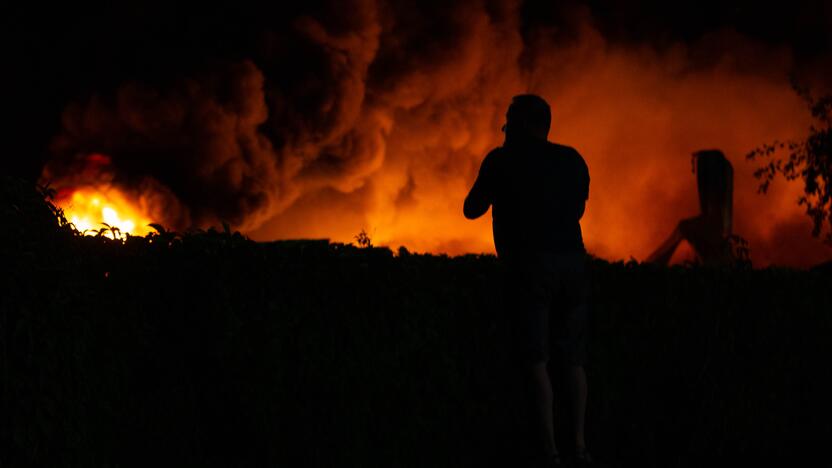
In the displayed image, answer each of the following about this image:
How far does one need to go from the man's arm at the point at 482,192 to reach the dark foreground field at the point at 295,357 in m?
0.44

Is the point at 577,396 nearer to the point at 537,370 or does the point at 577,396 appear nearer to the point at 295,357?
the point at 537,370

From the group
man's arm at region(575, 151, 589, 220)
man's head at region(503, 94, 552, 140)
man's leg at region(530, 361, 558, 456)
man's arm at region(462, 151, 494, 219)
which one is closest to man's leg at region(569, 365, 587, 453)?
man's leg at region(530, 361, 558, 456)

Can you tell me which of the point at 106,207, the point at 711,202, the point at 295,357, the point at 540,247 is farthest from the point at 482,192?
the point at 106,207

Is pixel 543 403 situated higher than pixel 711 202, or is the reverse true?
pixel 711 202

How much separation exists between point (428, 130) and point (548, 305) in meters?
32.7

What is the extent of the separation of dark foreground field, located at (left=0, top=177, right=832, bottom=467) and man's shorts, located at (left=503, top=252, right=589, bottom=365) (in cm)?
32

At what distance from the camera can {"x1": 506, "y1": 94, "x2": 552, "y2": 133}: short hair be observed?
520 centimetres

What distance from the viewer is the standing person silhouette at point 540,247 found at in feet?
16.5

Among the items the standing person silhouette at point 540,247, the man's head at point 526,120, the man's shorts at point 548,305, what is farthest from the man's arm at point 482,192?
the man's shorts at point 548,305

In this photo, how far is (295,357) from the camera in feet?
15.4

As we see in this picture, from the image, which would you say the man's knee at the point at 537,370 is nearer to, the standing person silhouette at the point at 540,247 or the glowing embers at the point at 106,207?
the standing person silhouette at the point at 540,247

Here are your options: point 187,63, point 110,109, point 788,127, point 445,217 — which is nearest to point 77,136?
point 110,109

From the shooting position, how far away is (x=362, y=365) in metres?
4.99

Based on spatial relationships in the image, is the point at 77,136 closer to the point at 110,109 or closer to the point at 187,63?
the point at 110,109
